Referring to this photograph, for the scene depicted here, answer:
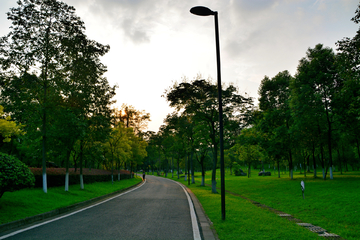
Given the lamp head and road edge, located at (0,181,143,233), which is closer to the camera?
road edge, located at (0,181,143,233)

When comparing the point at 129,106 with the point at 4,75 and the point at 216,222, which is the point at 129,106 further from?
the point at 216,222

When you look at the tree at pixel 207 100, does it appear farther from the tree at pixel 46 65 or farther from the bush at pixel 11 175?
the bush at pixel 11 175

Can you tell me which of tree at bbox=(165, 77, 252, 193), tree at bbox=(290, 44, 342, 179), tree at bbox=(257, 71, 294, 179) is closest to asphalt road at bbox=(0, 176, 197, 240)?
tree at bbox=(165, 77, 252, 193)

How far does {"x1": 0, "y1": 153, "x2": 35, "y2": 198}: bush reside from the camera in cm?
911

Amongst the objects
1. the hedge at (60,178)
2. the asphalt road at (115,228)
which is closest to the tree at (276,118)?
the hedge at (60,178)

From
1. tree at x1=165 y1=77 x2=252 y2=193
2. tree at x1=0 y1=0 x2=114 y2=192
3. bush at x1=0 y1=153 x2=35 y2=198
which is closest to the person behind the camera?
bush at x1=0 y1=153 x2=35 y2=198

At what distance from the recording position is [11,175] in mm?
9344

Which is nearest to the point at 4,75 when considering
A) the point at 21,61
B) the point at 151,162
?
the point at 21,61

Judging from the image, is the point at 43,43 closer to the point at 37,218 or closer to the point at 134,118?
the point at 37,218

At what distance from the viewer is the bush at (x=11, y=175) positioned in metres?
9.11

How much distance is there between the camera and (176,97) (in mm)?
22625

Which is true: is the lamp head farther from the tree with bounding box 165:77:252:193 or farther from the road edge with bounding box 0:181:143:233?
the tree with bounding box 165:77:252:193

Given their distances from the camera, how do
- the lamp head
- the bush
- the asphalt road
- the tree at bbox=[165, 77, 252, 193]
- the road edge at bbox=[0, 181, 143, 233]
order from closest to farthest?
the asphalt road
the road edge at bbox=[0, 181, 143, 233]
the lamp head
the bush
the tree at bbox=[165, 77, 252, 193]

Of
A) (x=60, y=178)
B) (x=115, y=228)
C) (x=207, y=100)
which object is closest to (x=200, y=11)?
(x=115, y=228)
